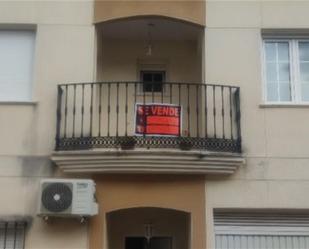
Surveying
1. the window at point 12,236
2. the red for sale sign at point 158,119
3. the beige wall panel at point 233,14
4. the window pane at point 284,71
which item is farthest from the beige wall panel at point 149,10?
the window at point 12,236

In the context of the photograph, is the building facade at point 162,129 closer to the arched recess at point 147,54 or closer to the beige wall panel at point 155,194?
the beige wall panel at point 155,194

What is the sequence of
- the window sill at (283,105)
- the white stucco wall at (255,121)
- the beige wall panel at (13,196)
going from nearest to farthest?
the beige wall panel at (13,196) < the white stucco wall at (255,121) < the window sill at (283,105)

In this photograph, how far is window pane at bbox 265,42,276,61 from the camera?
38.2 feet

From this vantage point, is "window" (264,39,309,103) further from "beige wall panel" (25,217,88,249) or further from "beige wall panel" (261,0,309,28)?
"beige wall panel" (25,217,88,249)

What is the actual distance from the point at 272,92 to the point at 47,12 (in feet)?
14.3

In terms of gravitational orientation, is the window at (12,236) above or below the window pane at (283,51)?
below

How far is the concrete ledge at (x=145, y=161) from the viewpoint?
10.4 metres

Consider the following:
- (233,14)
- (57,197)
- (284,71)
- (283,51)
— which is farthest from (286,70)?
(57,197)

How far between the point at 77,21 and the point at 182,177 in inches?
134

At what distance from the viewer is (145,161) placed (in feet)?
34.2

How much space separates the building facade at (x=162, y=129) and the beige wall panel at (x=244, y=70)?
2 cm

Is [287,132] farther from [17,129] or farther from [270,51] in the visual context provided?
[17,129]

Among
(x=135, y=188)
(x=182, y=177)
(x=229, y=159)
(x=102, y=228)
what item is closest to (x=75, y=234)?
(x=102, y=228)

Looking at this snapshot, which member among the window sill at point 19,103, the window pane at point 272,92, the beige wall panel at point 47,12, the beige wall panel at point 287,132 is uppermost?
the beige wall panel at point 47,12
